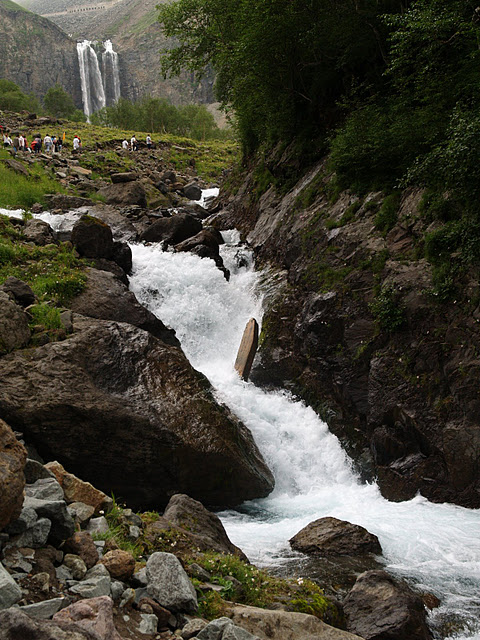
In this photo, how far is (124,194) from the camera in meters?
29.0

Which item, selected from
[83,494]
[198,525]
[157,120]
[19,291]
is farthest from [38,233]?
[157,120]

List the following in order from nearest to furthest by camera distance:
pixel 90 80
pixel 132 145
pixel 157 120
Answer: pixel 132 145 → pixel 157 120 → pixel 90 80

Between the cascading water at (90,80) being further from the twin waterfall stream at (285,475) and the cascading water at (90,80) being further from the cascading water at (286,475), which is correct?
the cascading water at (286,475)

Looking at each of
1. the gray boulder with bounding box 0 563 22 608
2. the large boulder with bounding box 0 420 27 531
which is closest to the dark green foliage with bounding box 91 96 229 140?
the large boulder with bounding box 0 420 27 531

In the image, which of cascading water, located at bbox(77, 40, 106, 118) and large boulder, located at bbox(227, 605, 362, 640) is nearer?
large boulder, located at bbox(227, 605, 362, 640)

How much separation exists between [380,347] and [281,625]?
8.55 metres

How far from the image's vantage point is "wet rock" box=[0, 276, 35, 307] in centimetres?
1149

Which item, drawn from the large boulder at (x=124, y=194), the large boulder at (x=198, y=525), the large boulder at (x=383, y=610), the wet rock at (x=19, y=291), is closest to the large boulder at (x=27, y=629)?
the large boulder at (x=198, y=525)

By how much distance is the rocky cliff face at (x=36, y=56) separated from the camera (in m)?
158

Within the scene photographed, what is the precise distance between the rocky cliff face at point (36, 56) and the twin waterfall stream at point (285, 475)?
158 m

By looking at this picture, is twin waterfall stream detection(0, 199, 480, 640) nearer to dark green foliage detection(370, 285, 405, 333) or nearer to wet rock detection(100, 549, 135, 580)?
dark green foliage detection(370, 285, 405, 333)

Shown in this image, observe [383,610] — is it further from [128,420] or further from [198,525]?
[128,420]

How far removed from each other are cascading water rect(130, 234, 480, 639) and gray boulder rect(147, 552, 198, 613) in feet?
11.8

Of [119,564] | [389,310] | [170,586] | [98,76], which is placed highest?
[98,76]
